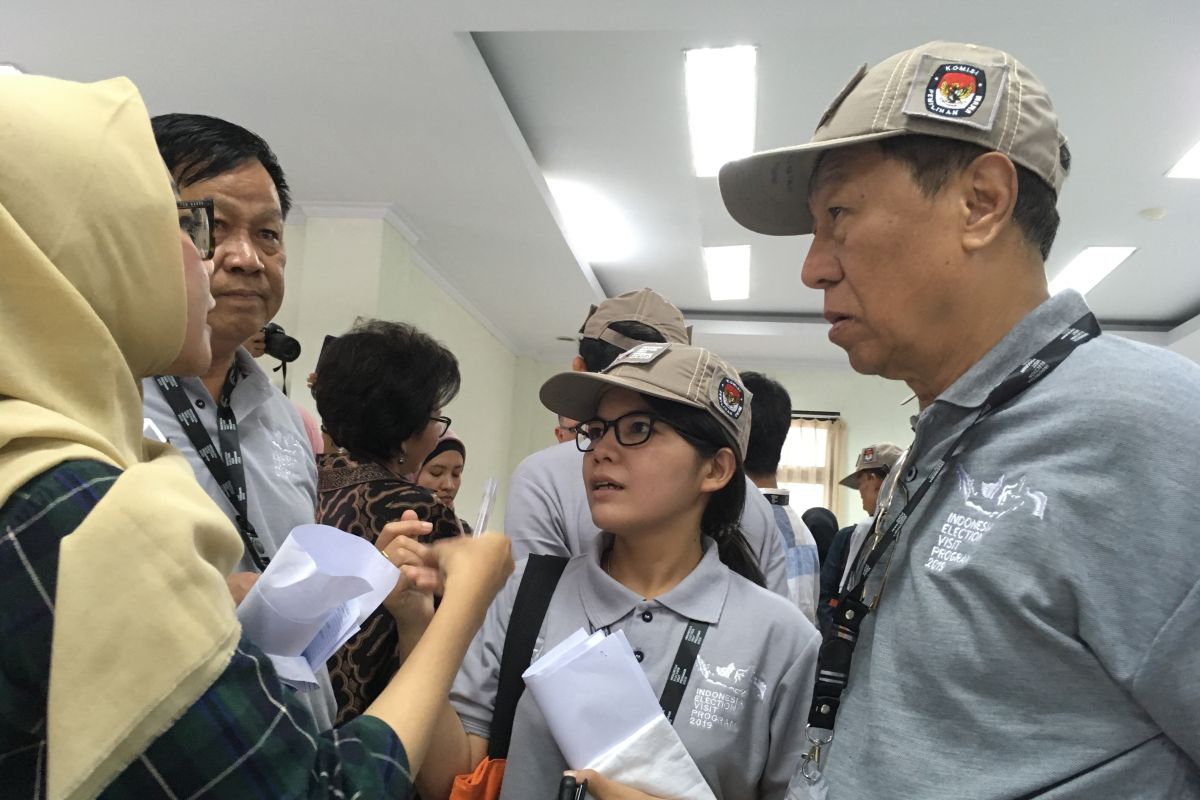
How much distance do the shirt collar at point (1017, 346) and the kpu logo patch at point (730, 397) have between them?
60 centimetres

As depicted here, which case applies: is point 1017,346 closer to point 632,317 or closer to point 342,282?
point 632,317

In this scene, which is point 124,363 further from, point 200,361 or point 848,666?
point 848,666

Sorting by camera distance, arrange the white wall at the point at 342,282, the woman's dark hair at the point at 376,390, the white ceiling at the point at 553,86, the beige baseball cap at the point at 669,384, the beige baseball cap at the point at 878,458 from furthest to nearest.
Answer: the white wall at the point at 342,282 < the beige baseball cap at the point at 878,458 < the white ceiling at the point at 553,86 < the woman's dark hair at the point at 376,390 < the beige baseball cap at the point at 669,384

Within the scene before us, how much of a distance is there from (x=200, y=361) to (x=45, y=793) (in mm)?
449

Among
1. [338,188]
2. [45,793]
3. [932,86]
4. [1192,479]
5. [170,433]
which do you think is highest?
[338,188]

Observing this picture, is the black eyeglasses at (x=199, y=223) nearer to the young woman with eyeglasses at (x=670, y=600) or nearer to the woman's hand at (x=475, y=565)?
the woman's hand at (x=475, y=565)

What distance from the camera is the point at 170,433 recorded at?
1216mm

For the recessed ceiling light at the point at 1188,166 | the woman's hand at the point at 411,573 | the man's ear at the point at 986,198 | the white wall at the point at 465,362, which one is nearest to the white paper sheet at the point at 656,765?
the woman's hand at the point at 411,573

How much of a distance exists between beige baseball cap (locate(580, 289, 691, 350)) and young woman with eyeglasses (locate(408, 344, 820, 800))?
653 millimetres

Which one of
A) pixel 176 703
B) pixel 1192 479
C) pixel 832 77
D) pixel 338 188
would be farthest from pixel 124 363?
pixel 338 188

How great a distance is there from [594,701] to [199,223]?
0.80 meters

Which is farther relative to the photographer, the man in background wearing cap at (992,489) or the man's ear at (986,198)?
the man's ear at (986,198)

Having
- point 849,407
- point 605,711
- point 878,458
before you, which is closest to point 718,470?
Result: point 605,711

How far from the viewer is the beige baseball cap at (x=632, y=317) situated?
219 cm
